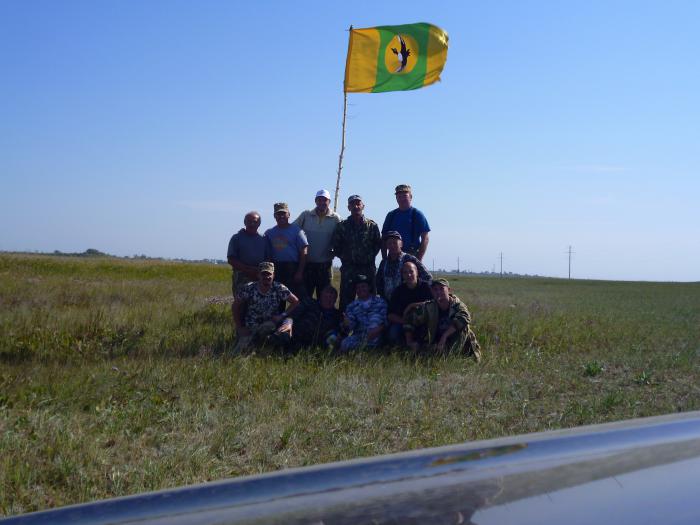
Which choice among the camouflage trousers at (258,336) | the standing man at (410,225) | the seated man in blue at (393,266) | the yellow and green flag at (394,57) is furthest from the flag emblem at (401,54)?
the camouflage trousers at (258,336)

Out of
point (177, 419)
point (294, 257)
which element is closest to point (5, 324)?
point (294, 257)

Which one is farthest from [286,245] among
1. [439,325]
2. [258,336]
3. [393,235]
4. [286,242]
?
[439,325]

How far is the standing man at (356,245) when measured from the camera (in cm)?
820

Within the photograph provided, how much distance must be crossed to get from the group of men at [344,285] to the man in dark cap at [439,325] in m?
0.01

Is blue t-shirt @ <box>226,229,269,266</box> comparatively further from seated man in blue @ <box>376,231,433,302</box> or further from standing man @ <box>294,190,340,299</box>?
Result: seated man in blue @ <box>376,231,433,302</box>

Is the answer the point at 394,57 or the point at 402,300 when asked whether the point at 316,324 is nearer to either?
the point at 402,300

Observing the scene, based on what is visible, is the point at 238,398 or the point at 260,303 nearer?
the point at 238,398

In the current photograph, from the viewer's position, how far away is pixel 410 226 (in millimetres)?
8328

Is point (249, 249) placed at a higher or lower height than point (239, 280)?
higher

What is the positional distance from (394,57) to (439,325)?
488 centimetres

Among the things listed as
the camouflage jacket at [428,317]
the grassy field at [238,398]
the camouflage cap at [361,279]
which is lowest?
the grassy field at [238,398]

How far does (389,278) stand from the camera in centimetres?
825

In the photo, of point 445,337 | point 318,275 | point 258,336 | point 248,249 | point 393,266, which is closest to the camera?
point 445,337

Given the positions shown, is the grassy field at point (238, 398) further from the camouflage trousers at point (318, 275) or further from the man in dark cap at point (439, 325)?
the camouflage trousers at point (318, 275)
